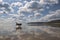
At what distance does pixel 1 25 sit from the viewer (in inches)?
94.3

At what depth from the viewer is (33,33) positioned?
2352mm

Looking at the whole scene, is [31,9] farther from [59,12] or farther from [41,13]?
[59,12]

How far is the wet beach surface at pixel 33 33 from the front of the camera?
232 cm

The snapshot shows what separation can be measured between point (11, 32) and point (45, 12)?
0.71 meters

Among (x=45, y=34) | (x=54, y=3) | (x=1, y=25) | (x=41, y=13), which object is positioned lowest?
(x=45, y=34)

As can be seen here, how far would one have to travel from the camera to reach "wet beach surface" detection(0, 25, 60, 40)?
2.32 meters

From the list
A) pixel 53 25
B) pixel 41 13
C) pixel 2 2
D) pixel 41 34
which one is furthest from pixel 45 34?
pixel 2 2

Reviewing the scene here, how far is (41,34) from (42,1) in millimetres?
594

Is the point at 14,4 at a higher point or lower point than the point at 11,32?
higher

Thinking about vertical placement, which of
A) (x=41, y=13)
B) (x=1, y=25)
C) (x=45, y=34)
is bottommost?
(x=45, y=34)

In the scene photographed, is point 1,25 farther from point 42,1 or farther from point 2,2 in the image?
point 42,1

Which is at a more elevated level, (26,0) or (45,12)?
(26,0)

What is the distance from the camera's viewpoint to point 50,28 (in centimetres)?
236

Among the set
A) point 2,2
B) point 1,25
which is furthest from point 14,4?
point 1,25
